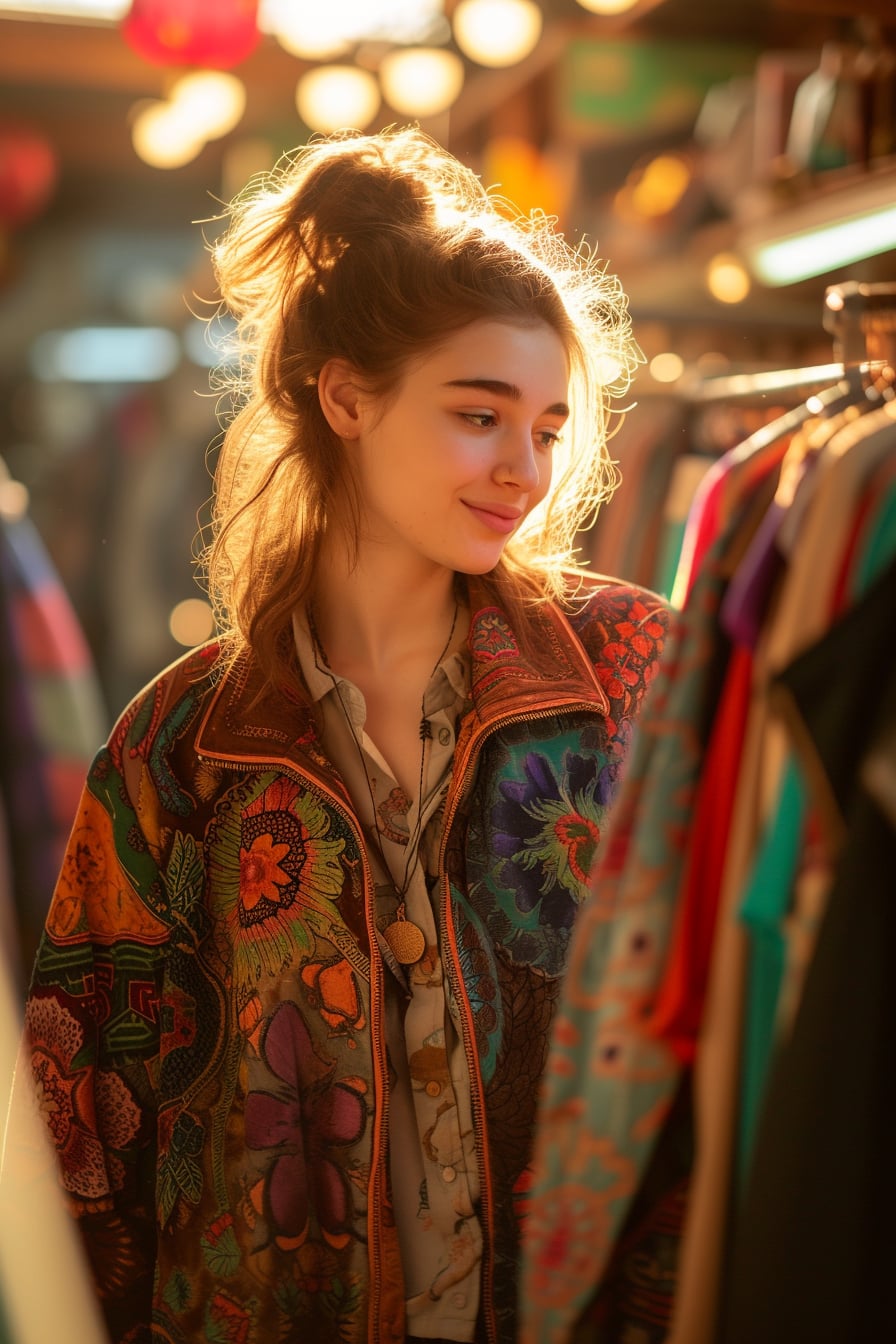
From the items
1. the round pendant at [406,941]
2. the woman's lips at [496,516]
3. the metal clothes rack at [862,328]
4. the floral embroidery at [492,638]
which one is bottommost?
the round pendant at [406,941]

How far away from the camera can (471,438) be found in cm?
135

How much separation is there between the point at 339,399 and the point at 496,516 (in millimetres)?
231

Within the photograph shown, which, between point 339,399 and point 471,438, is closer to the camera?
point 471,438

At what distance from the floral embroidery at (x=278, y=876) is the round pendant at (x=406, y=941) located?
0.06 metres

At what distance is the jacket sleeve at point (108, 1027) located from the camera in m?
1.41

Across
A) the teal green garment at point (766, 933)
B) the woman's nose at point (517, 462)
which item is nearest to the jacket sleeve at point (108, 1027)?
the woman's nose at point (517, 462)

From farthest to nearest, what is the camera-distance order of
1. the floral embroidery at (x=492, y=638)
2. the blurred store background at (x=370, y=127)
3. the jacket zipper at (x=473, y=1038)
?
the blurred store background at (x=370, y=127) → the floral embroidery at (x=492, y=638) → the jacket zipper at (x=473, y=1038)

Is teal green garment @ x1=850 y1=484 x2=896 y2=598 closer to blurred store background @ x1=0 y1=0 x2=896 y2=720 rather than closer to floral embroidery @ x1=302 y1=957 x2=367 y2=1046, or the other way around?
blurred store background @ x1=0 y1=0 x2=896 y2=720

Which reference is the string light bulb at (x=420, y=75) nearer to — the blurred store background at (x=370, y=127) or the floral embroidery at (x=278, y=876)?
the blurred store background at (x=370, y=127)

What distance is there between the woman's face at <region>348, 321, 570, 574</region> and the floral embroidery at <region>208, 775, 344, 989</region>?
0.30 m

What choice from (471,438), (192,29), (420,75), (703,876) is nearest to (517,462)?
(471,438)

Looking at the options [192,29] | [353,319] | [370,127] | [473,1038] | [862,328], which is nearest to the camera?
[862,328]

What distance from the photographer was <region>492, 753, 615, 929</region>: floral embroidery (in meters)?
1.36

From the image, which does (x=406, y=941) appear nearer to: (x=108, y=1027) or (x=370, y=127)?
(x=108, y=1027)
